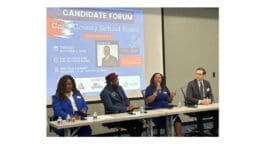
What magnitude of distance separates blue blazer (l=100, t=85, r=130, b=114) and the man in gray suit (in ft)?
2.34

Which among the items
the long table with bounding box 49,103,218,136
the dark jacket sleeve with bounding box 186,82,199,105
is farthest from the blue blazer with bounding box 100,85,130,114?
the dark jacket sleeve with bounding box 186,82,199,105

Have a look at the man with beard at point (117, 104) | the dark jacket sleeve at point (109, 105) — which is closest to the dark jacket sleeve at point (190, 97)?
the man with beard at point (117, 104)

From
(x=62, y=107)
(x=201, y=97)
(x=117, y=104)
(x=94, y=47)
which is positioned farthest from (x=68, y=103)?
(x=201, y=97)

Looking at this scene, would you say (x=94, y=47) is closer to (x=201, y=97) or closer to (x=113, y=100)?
(x=113, y=100)

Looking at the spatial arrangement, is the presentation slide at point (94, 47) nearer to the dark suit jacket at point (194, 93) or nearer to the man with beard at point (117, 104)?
the man with beard at point (117, 104)

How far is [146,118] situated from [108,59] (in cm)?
130

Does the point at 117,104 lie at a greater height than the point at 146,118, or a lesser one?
greater

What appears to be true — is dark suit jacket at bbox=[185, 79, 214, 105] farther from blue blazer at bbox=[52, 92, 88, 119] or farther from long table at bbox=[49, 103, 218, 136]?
blue blazer at bbox=[52, 92, 88, 119]

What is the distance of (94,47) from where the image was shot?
494cm

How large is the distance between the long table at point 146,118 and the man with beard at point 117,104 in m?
0.15
